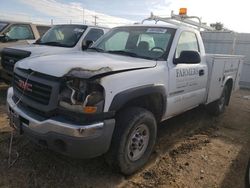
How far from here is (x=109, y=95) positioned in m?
2.95

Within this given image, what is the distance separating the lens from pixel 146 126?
144 inches

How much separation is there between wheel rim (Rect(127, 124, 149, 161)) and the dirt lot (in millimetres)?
252

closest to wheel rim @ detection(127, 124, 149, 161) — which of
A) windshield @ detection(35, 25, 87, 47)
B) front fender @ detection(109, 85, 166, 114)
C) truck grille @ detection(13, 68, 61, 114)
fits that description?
front fender @ detection(109, 85, 166, 114)

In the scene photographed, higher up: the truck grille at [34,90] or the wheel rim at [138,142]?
the truck grille at [34,90]

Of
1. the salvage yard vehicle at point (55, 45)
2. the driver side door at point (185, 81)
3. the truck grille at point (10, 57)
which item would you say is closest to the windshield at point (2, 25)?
the salvage yard vehicle at point (55, 45)

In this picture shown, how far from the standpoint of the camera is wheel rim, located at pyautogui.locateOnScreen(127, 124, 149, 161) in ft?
11.5

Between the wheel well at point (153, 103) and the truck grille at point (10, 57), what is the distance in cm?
343

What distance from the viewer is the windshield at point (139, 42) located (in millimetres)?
4171

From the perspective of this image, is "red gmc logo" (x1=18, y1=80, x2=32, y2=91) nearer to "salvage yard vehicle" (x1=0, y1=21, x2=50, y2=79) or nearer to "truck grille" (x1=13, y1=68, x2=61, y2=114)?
"truck grille" (x1=13, y1=68, x2=61, y2=114)

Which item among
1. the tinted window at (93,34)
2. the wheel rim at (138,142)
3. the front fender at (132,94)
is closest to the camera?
the front fender at (132,94)

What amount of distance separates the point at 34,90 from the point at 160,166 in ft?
6.54

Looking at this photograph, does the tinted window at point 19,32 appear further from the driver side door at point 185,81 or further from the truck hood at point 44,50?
the driver side door at point 185,81

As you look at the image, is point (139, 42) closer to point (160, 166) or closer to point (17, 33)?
point (160, 166)

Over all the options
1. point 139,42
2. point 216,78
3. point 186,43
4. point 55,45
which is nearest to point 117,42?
point 139,42
